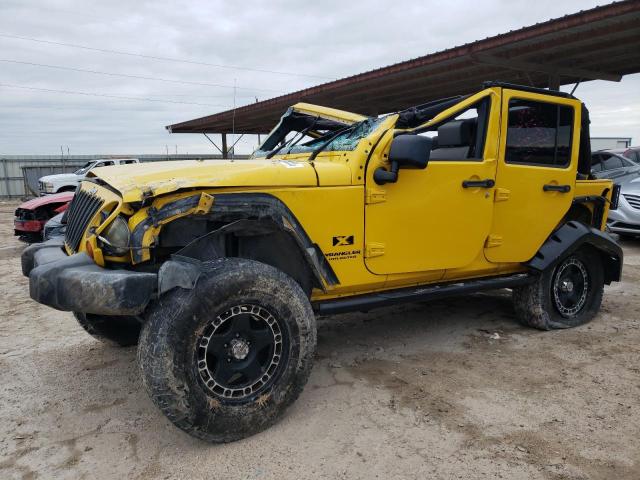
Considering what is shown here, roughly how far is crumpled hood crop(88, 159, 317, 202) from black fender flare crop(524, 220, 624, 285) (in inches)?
91.0

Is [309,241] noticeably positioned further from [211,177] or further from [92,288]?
[92,288]

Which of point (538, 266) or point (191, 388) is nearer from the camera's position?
point (191, 388)

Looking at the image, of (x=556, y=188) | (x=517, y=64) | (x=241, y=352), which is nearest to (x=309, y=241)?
(x=241, y=352)

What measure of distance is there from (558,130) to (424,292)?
193cm

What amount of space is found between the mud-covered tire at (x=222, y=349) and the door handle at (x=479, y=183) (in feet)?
5.07

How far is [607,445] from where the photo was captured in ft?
8.38

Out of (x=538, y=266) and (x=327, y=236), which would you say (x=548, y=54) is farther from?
(x=327, y=236)

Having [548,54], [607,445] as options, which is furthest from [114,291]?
[548,54]

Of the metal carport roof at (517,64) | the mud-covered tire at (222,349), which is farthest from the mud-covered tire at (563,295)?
the metal carport roof at (517,64)

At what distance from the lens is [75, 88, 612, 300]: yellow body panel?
2646mm

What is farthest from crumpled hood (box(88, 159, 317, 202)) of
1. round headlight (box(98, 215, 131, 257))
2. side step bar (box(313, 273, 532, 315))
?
side step bar (box(313, 273, 532, 315))

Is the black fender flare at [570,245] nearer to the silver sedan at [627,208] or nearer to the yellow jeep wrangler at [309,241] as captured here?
the yellow jeep wrangler at [309,241]

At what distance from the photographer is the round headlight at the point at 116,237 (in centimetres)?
249

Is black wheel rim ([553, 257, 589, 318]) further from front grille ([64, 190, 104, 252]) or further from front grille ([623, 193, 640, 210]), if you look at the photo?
front grille ([623, 193, 640, 210])
